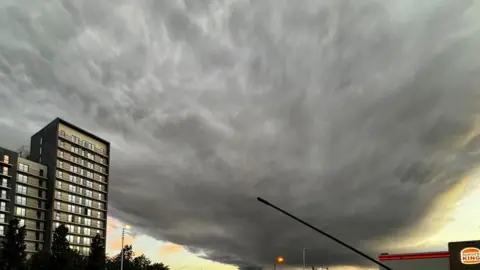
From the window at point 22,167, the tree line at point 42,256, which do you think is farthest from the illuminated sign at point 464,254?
the window at point 22,167

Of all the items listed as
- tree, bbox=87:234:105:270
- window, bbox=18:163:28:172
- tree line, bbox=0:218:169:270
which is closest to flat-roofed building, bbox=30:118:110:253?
window, bbox=18:163:28:172

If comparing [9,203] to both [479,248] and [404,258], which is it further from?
[479,248]

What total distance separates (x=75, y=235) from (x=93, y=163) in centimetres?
2919

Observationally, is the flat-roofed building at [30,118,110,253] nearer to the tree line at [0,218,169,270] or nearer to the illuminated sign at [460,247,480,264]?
the tree line at [0,218,169,270]

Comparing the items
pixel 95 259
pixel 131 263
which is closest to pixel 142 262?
pixel 131 263

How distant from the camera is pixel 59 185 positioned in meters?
163

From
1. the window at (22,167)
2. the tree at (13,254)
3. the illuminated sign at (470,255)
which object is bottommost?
the illuminated sign at (470,255)

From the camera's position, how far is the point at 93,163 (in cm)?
18212

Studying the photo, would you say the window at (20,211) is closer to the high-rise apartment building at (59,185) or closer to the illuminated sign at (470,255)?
the high-rise apartment building at (59,185)

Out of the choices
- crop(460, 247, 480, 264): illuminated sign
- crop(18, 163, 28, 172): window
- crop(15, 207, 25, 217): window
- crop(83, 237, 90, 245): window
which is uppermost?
crop(18, 163, 28, 172): window

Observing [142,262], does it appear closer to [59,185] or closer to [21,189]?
[59,185]

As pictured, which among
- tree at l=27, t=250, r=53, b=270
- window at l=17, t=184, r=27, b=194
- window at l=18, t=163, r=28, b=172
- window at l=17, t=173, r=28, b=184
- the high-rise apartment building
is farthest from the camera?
window at l=18, t=163, r=28, b=172

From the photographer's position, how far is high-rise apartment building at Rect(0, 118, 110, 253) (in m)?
147

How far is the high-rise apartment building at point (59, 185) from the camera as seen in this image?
146625 mm
